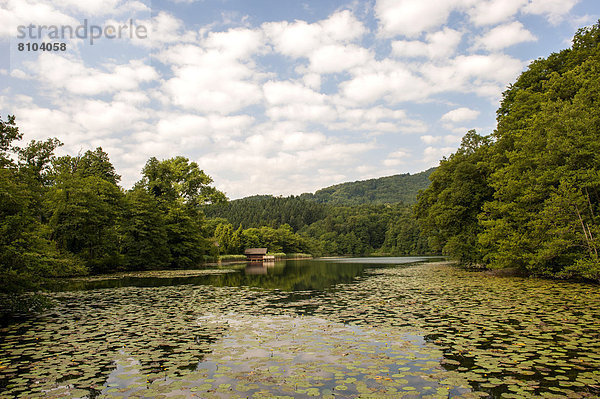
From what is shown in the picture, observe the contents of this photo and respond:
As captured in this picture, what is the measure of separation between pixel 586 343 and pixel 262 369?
645 cm

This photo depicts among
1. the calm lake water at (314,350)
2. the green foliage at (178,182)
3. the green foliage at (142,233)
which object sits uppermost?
the green foliage at (178,182)

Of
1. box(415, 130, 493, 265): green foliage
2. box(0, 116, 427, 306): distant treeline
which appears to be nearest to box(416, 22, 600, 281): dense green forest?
box(415, 130, 493, 265): green foliage

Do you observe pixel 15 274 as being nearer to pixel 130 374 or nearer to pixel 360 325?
pixel 130 374

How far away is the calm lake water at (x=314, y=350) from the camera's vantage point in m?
5.35

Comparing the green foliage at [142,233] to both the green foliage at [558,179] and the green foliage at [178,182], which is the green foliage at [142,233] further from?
the green foliage at [558,179]

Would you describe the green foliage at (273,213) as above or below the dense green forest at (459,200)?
above

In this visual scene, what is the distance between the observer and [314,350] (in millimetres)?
7348

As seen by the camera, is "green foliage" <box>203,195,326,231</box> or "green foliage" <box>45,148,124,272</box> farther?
"green foliage" <box>203,195,326,231</box>

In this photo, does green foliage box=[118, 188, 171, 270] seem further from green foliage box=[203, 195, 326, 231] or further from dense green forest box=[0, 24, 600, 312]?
green foliage box=[203, 195, 326, 231]

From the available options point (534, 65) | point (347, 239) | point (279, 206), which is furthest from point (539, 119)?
point (279, 206)

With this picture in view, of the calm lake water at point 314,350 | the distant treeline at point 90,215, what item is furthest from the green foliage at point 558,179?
the distant treeline at point 90,215

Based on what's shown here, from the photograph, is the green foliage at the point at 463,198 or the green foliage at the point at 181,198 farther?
the green foliage at the point at 181,198

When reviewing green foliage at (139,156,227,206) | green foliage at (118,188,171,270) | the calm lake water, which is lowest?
the calm lake water

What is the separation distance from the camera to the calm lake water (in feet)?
17.5
